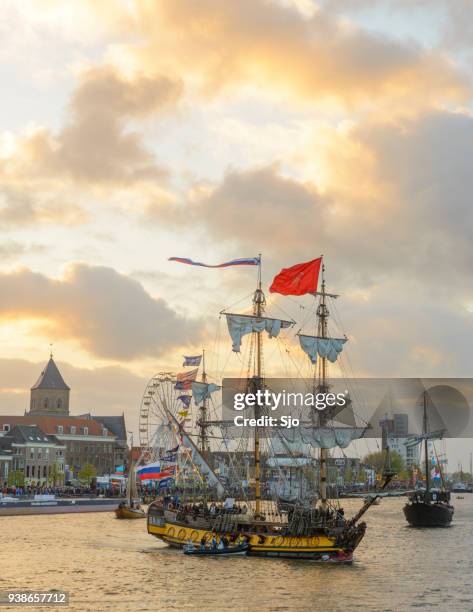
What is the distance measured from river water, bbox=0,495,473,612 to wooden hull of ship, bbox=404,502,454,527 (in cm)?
1940

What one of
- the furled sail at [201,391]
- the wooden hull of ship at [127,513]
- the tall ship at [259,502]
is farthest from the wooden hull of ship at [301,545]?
the wooden hull of ship at [127,513]

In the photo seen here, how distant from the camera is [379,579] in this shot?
6788 cm

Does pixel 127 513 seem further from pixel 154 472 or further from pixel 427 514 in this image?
pixel 427 514

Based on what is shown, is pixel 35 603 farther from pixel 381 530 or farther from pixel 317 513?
pixel 381 530

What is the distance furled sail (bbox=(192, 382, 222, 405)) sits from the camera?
4112 inches

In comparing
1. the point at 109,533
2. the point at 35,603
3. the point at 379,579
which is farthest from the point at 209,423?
the point at 35,603

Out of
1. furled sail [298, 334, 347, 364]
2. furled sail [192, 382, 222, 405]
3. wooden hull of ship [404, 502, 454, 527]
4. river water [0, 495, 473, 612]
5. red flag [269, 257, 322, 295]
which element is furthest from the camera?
wooden hull of ship [404, 502, 454, 527]

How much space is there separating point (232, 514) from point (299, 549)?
911 centimetres

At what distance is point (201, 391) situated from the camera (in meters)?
105

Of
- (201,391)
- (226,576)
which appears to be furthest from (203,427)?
(226,576)

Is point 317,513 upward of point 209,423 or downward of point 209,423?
downward

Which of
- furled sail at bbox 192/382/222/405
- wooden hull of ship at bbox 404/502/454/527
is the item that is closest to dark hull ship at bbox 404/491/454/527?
wooden hull of ship at bbox 404/502/454/527

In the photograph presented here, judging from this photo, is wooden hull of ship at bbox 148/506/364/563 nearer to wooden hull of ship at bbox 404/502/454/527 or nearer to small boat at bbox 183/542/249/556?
small boat at bbox 183/542/249/556

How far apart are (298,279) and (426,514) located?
171 ft
